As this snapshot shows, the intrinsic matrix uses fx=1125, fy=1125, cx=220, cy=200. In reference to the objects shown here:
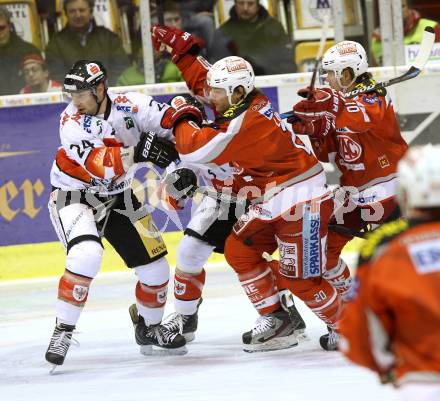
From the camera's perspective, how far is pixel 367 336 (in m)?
2.43

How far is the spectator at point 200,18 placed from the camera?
7.43 meters

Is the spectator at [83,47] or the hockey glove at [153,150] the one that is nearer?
the hockey glove at [153,150]

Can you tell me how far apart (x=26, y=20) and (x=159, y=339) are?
3051 mm

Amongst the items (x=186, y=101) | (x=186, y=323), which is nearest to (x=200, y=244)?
(x=186, y=323)

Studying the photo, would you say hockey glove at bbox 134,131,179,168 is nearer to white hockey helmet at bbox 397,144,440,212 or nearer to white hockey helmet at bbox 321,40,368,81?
white hockey helmet at bbox 321,40,368,81

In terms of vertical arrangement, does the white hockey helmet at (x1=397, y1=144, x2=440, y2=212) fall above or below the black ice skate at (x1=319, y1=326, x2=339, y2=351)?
above

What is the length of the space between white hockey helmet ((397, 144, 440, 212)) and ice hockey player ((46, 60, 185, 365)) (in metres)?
2.39

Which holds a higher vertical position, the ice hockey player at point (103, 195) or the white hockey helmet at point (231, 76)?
the white hockey helmet at point (231, 76)

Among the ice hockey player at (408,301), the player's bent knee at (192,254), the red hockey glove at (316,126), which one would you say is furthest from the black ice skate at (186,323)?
the ice hockey player at (408,301)

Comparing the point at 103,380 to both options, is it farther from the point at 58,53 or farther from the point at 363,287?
the point at 58,53

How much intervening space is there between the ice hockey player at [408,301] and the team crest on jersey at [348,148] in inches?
105

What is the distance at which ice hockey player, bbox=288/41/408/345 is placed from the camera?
5051mm

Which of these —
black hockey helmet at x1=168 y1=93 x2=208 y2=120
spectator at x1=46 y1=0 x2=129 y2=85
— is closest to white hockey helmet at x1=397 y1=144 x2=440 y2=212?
black hockey helmet at x1=168 y1=93 x2=208 y2=120

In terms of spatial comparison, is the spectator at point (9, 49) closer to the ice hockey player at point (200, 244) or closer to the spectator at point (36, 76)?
the spectator at point (36, 76)
